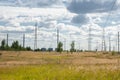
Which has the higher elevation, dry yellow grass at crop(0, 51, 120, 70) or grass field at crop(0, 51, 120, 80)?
grass field at crop(0, 51, 120, 80)

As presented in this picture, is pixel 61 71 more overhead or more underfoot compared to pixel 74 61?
Result: more overhead

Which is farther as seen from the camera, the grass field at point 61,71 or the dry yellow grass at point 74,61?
the dry yellow grass at point 74,61

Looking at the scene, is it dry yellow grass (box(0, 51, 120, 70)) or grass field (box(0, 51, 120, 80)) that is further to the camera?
dry yellow grass (box(0, 51, 120, 70))

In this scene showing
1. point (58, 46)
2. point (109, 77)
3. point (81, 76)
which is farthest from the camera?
point (58, 46)

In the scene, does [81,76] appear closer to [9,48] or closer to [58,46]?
[58,46]

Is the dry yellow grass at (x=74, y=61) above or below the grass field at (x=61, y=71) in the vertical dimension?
below

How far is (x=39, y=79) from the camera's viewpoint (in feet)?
68.7

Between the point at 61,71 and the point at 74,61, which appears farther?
the point at 74,61

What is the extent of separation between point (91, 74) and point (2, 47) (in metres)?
148

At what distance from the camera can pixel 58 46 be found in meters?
142

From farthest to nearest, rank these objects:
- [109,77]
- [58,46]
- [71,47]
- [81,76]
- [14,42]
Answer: [14,42], [71,47], [58,46], [81,76], [109,77]

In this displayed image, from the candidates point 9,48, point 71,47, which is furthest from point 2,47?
point 71,47

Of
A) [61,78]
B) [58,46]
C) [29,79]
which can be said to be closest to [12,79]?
[29,79]

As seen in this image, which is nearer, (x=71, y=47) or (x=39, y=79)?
(x=39, y=79)
